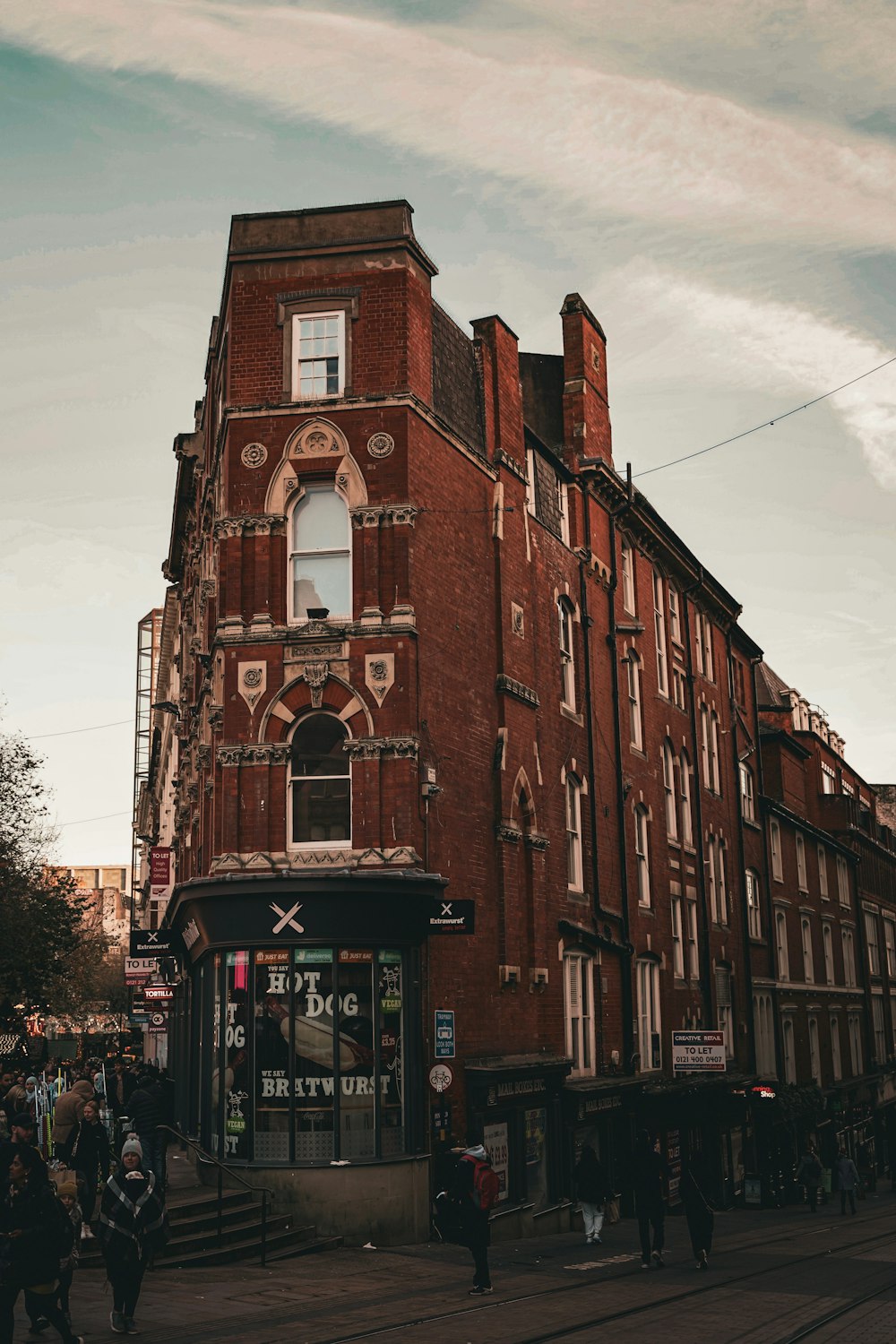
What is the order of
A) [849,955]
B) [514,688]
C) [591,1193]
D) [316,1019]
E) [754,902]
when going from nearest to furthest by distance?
[316,1019] → [591,1193] → [514,688] → [754,902] → [849,955]

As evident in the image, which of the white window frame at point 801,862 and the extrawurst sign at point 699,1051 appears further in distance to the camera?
the white window frame at point 801,862

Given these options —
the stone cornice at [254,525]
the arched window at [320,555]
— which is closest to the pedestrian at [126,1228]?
the arched window at [320,555]

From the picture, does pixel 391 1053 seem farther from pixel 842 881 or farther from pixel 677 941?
pixel 842 881

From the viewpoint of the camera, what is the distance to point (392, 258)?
23.3 m

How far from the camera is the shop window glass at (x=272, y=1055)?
20.0 m

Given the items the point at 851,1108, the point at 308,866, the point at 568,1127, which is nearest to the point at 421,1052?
the point at 308,866

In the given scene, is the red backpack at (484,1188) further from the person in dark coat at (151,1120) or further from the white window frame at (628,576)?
the white window frame at (628,576)

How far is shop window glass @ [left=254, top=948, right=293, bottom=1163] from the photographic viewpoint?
65.5ft

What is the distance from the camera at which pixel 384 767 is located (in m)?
21.6

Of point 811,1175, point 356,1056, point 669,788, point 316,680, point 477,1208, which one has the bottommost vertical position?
point 811,1175

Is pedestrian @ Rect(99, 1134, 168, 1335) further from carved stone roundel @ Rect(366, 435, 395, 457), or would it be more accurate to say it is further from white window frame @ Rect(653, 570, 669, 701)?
white window frame @ Rect(653, 570, 669, 701)

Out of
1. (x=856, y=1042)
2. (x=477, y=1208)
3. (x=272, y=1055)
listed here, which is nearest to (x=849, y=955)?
(x=856, y=1042)

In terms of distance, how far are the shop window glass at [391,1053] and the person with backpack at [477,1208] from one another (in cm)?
349

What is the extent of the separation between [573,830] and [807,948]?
25189mm
